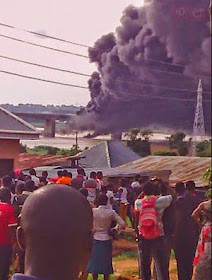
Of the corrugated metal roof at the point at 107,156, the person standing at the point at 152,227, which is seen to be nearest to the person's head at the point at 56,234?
the person standing at the point at 152,227

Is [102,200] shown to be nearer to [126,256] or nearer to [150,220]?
[150,220]

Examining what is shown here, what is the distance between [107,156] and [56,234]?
21.2 m

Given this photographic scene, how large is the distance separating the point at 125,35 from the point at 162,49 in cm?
625

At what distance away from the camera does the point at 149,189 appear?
22.7 feet

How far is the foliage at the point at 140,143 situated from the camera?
32438 millimetres

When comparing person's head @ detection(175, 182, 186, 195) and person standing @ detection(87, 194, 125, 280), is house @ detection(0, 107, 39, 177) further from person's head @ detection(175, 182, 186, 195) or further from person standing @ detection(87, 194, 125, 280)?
person's head @ detection(175, 182, 186, 195)

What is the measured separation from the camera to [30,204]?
2336 mm

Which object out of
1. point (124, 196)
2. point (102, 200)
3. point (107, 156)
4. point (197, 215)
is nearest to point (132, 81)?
point (107, 156)

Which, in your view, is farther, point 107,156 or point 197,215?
point 107,156

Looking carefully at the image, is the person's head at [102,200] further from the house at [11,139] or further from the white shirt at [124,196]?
the house at [11,139]

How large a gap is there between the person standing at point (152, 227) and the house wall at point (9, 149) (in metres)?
12.1

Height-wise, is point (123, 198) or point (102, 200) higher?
point (102, 200)

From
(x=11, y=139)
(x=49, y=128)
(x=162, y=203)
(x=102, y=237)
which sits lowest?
(x=102, y=237)

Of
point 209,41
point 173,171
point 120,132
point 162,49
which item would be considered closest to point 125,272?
point 209,41
